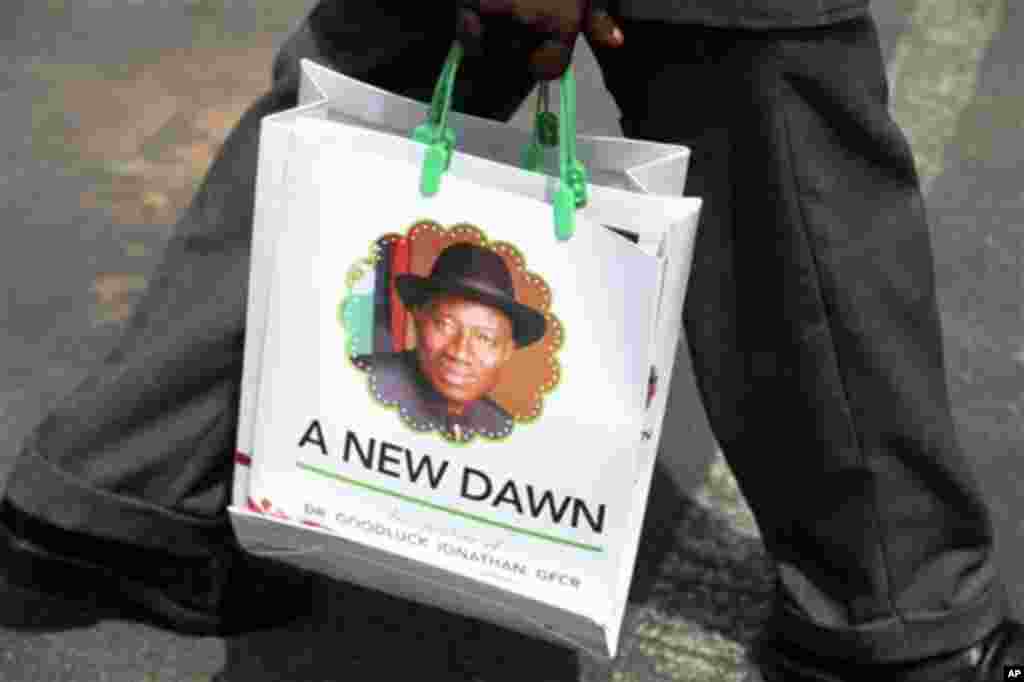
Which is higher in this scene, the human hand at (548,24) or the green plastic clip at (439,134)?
the human hand at (548,24)

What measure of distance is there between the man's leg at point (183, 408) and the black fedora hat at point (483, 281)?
1.13 ft

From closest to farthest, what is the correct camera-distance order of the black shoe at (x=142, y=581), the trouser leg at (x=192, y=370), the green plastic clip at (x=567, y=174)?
the green plastic clip at (x=567, y=174) < the trouser leg at (x=192, y=370) < the black shoe at (x=142, y=581)

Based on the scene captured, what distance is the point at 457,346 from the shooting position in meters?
1.90

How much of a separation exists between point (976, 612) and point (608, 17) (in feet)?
2.92

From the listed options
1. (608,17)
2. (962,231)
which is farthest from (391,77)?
(962,231)

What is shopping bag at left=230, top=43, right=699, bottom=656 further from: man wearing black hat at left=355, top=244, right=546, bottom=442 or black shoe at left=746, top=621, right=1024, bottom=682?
black shoe at left=746, top=621, right=1024, bottom=682

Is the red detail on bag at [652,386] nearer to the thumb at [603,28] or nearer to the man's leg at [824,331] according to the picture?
the man's leg at [824,331]

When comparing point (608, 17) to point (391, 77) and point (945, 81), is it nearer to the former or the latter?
point (391, 77)

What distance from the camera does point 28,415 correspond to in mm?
2809

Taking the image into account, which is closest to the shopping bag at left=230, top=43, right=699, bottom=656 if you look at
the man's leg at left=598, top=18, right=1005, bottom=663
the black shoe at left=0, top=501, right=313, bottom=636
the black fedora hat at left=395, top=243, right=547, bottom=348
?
the black fedora hat at left=395, top=243, right=547, bottom=348

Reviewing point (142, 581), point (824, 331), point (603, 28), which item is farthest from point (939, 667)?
point (142, 581)

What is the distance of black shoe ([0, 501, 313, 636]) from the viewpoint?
2322 mm

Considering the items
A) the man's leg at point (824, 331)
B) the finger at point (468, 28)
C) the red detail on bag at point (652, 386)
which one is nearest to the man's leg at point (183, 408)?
the finger at point (468, 28)

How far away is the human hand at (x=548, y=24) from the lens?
190 cm
